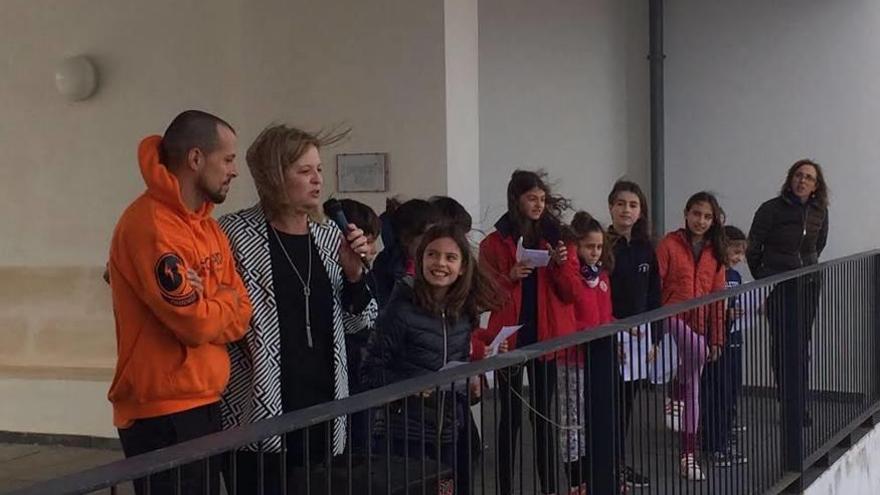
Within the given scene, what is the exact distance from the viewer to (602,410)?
3883 mm

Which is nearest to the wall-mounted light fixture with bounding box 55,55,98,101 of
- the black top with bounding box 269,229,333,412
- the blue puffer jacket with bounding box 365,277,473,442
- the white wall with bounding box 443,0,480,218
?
the white wall with bounding box 443,0,480,218

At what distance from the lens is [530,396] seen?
363 cm

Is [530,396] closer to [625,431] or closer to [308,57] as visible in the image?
[625,431]

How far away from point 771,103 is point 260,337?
6067 mm

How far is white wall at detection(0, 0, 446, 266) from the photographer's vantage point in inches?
258

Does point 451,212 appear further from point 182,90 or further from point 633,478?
point 182,90

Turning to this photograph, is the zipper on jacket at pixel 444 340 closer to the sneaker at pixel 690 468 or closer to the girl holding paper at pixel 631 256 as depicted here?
the sneaker at pixel 690 468

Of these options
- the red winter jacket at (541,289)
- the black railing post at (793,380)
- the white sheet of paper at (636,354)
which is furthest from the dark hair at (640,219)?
the white sheet of paper at (636,354)

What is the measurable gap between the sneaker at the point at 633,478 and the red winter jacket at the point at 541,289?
108cm

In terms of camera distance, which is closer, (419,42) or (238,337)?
(238,337)

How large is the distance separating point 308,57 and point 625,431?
353 centimetres

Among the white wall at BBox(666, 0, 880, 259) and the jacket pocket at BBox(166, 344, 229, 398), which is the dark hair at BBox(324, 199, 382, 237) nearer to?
the jacket pocket at BBox(166, 344, 229, 398)

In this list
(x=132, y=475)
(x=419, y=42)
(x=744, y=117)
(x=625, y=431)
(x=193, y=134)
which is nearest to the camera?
(x=132, y=475)

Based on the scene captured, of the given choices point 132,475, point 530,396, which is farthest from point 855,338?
point 132,475
